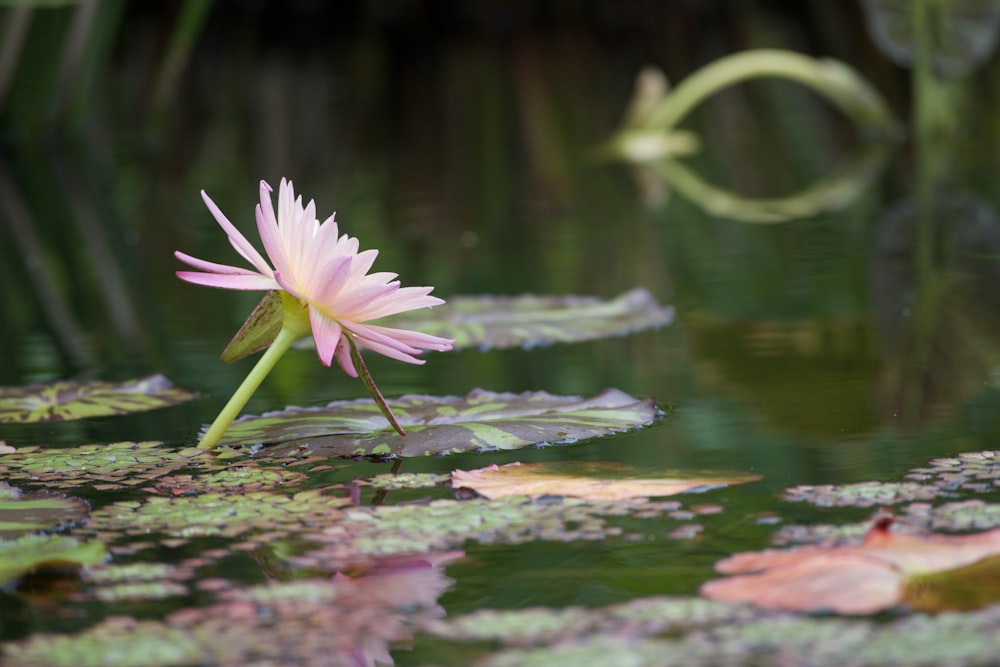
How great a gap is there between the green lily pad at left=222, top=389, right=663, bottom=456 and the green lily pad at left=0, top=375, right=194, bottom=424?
0.18 metres

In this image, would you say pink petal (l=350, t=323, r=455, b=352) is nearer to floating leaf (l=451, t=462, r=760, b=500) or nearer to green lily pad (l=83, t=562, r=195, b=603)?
floating leaf (l=451, t=462, r=760, b=500)

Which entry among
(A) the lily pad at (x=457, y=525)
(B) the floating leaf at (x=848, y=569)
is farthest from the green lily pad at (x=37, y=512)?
(B) the floating leaf at (x=848, y=569)

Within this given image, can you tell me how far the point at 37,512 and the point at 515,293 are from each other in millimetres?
1318

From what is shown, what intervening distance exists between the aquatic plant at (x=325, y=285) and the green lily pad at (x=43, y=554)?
0.25 metres

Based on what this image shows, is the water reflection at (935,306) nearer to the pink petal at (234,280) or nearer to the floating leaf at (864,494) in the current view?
the floating leaf at (864,494)

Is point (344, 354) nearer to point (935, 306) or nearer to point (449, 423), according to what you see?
point (449, 423)

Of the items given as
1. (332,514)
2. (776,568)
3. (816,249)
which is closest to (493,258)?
(816,249)

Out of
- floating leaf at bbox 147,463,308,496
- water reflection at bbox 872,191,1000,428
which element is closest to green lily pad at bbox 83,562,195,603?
floating leaf at bbox 147,463,308,496

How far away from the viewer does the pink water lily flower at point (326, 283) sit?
3.86ft

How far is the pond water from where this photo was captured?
912 mm

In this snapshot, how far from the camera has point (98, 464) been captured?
1244 mm

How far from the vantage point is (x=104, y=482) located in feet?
3.94

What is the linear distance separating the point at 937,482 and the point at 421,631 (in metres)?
0.45

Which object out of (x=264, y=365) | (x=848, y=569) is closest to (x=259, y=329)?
(x=264, y=365)
